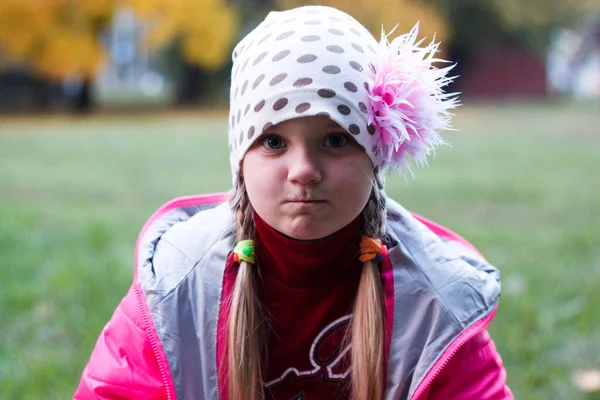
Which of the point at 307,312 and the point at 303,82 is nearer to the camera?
the point at 303,82

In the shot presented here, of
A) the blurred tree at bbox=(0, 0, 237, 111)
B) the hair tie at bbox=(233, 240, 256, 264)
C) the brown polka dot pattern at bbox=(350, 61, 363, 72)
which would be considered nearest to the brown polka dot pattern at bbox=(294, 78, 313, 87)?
the brown polka dot pattern at bbox=(350, 61, 363, 72)

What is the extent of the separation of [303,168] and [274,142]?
109mm

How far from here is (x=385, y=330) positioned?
1678 mm

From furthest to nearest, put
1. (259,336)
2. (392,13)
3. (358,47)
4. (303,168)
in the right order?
(392,13) < (259,336) < (358,47) < (303,168)

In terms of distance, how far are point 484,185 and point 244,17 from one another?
54.9 feet

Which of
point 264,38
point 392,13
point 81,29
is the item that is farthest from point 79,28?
point 264,38

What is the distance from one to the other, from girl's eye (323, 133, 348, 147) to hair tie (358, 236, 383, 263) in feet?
0.79

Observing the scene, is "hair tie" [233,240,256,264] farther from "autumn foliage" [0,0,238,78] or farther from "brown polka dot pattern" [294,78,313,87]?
"autumn foliage" [0,0,238,78]

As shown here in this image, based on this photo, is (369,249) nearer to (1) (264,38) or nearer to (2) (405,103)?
(2) (405,103)

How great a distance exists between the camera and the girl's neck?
162 centimetres

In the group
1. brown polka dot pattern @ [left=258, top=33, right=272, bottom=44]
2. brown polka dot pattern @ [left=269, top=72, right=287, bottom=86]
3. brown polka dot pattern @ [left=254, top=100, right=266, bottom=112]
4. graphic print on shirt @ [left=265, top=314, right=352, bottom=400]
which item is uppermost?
brown polka dot pattern @ [left=258, top=33, right=272, bottom=44]

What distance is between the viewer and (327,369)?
1.74 metres

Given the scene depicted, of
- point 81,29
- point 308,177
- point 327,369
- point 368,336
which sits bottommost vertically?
point 327,369

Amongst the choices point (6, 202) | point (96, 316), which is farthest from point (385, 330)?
point (6, 202)
